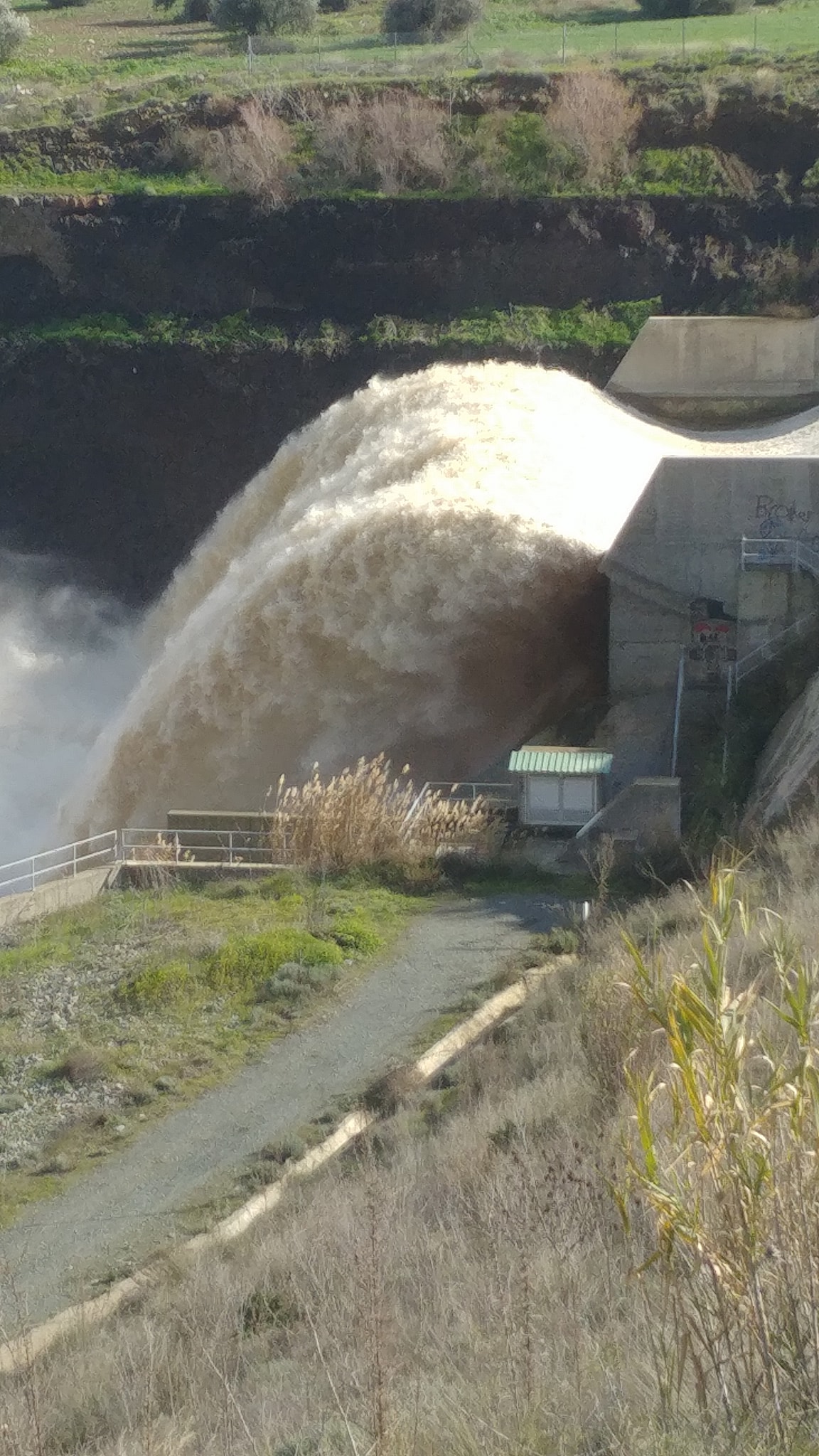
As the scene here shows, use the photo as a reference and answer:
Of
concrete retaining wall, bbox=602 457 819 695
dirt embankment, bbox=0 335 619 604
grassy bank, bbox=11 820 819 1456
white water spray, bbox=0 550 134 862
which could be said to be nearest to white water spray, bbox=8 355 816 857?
concrete retaining wall, bbox=602 457 819 695

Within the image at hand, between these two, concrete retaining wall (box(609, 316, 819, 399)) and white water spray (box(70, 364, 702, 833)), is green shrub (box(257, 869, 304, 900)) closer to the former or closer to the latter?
white water spray (box(70, 364, 702, 833))

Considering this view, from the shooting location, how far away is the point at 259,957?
42.5 feet

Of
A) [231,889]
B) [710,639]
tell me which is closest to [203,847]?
[231,889]

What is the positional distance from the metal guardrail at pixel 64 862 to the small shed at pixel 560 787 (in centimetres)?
395

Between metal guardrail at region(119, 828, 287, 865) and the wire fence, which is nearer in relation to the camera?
metal guardrail at region(119, 828, 287, 865)

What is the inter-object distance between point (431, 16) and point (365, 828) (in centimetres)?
3580

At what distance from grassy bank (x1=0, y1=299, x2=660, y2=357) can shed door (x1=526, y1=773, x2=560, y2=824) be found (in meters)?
17.4

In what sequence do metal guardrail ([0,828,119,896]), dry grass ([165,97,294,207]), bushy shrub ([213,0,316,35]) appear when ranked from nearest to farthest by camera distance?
1. metal guardrail ([0,828,119,896])
2. dry grass ([165,97,294,207])
3. bushy shrub ([213,0,316,35])

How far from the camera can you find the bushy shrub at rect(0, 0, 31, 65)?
4609cm

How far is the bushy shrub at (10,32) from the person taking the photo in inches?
1815

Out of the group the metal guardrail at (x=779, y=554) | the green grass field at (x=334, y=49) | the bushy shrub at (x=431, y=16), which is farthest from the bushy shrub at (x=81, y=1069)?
the bushy shrub at (x=431, y=16)

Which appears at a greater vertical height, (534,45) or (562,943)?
(534,45)

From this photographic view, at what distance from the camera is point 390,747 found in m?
19.1

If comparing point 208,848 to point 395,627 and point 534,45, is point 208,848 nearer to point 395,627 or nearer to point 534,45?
point 395,627
